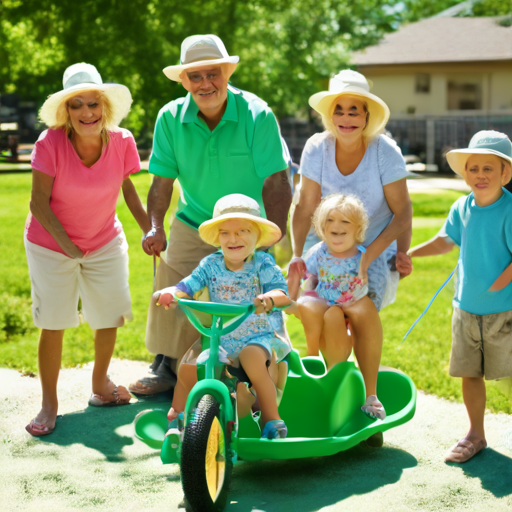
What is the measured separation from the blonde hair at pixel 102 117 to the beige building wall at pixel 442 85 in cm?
2386

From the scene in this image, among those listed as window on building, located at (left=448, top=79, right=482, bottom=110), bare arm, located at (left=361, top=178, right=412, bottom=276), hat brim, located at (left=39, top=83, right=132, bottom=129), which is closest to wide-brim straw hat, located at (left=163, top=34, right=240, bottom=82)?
hat brim, located at (left=39, top=83, right=132, bottom=129)

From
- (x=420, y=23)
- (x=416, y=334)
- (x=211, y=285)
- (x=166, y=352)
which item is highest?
(x=420, y=23)

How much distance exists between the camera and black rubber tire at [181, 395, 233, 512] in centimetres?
287

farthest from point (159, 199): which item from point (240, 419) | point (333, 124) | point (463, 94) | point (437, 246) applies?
point (463, 94)

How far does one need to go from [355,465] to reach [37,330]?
3.99 metres

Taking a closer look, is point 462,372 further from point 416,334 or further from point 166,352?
A: point 416,334

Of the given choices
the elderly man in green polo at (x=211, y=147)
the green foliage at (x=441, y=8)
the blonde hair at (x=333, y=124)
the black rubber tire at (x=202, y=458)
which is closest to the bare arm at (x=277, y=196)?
the elderly man in green polo at (x=211, y=147)

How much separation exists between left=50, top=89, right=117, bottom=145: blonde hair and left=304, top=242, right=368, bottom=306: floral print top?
1324 mm

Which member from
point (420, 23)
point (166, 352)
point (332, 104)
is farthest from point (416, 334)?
point (420, 23)

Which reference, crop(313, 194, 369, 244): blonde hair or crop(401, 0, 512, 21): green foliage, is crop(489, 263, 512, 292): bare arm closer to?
crop(313, 194, 369, 244): blonde hair

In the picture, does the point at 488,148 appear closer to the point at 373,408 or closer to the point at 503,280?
the point at 503,280

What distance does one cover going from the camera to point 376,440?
3867mm

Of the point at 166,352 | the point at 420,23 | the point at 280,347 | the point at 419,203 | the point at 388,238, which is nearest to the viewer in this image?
the point at 280,347

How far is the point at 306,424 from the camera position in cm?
392
